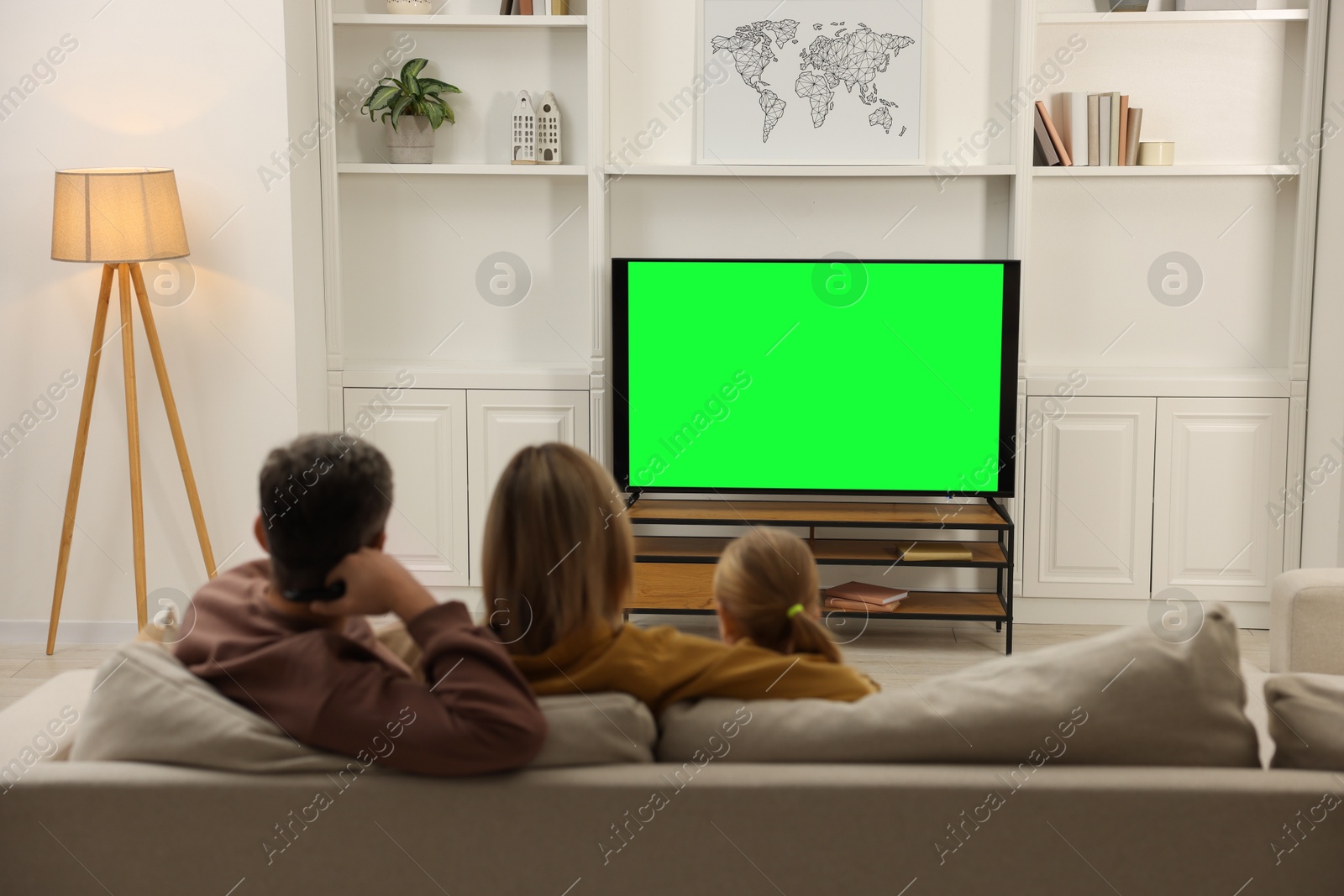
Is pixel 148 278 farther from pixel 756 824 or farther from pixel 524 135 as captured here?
pixel 756 824

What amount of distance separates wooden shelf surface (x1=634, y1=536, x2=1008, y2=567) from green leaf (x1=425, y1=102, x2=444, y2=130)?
152 cm

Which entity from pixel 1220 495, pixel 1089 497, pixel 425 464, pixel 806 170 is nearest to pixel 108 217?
pixel 425 464

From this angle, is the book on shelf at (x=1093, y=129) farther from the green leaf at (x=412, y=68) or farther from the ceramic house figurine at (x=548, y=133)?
the green leaf at (x=412, y=68)

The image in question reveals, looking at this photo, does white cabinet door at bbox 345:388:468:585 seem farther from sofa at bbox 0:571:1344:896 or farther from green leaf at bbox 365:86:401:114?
sofa at bbox 0:571:1344:896

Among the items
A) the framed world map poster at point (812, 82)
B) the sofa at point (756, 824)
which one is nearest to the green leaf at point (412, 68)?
the framed world map poster at point (812, 82)

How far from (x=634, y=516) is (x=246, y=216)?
59.3 inches

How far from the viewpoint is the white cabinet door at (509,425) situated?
3875 mm

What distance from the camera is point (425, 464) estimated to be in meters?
3.91

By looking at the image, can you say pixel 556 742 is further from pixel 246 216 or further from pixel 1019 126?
pixel 1019 126

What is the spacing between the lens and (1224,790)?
120 centimetres

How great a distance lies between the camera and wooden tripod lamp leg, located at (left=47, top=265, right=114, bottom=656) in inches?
134

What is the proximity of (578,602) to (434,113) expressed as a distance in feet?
9.41

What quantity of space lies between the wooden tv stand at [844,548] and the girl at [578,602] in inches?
86.4

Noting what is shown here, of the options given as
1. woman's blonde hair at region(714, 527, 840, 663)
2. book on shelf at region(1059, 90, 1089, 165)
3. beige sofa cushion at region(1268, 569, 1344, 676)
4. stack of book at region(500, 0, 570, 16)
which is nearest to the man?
woman's blonde hair at region(714, 527, 840, 663)
